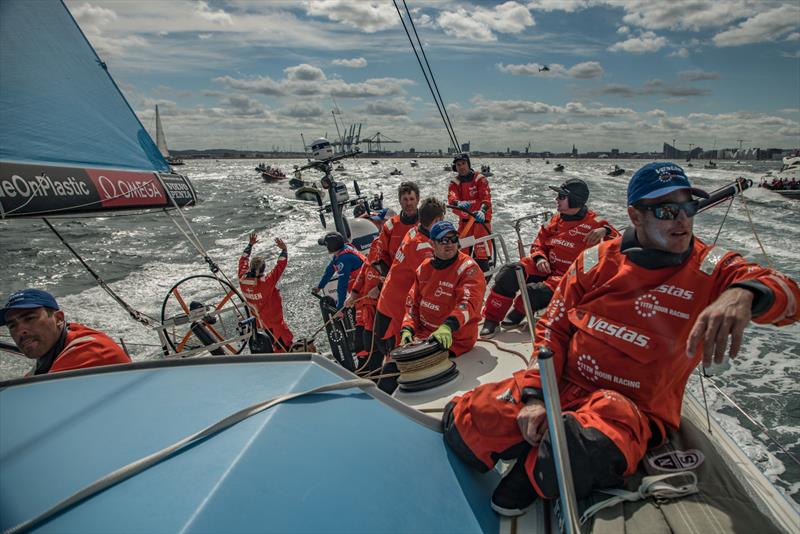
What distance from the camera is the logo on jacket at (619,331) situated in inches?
66.3

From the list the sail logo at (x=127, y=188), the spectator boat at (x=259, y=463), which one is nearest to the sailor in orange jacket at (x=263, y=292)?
the sail logo at (x=127, y=188)

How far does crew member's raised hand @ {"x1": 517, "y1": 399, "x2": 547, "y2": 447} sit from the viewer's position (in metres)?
1.58

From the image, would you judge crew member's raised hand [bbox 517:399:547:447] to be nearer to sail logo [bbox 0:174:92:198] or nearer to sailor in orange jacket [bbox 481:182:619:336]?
sailor in orange jacket [bbox 481:182:619:336]

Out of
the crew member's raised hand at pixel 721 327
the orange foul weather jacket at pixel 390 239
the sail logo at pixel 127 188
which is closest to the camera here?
the crew member's raised hand at pixel 721 327

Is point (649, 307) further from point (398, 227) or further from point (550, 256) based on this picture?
point (398, 227)

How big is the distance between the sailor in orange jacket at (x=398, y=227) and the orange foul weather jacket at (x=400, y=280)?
71 cm

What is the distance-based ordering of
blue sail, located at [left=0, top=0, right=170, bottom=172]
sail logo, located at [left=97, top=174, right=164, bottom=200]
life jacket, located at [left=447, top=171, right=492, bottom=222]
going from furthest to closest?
life jacket, located at [left=447, top=171, right=492, bottom=222] → sail logo, located at [left=97, top=174, right=164, bottom=200] → blue sail, located at [left=0, top=0, right=170, bottom=172]

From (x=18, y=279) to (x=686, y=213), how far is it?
15.8 m

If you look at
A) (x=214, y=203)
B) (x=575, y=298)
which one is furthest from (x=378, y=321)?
(x=214, y=203)

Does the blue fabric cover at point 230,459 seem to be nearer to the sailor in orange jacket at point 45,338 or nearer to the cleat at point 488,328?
the sailor in orange jacket at point 45,338

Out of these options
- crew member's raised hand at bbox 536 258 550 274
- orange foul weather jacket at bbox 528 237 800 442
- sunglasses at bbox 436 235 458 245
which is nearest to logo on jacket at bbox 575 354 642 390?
orange foul weather jacket at bbox 528 237 800 442

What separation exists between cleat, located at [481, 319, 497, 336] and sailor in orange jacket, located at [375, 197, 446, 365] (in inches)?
27.8

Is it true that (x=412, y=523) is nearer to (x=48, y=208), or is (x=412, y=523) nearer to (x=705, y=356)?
(x=705, y=356)

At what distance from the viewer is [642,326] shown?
5.55 ft
